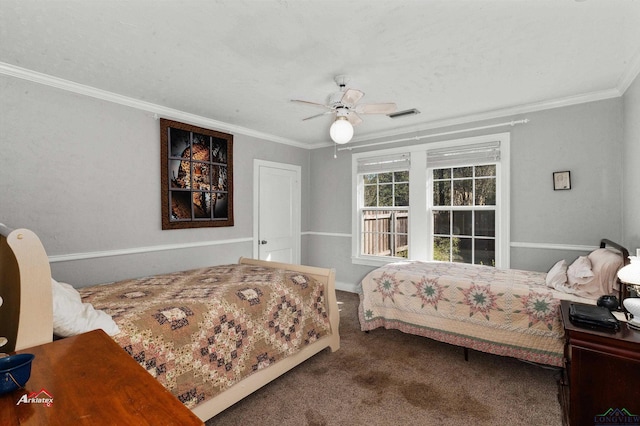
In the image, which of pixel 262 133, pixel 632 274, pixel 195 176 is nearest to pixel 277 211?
pixel 262 133

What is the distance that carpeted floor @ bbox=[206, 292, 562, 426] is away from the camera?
2080 millimetres

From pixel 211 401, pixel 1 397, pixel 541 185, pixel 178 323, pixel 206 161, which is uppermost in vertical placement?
pixel 206 161

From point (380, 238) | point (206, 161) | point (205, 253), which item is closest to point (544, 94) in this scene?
point (380, 238)

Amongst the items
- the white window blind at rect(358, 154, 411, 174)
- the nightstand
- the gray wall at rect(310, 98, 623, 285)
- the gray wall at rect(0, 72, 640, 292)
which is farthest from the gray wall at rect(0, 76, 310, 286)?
the gray wall at rect(310, 98, 623, 285)

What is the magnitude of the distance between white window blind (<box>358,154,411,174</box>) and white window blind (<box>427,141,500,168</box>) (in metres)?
0.34

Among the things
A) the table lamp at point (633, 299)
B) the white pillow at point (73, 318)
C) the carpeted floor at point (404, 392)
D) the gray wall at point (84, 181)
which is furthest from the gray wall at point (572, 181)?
the white pillow at point (73, 318)

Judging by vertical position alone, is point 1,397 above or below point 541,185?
below

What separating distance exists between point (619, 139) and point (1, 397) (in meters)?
4.65

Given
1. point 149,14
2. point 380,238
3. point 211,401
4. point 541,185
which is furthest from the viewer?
point 380,238

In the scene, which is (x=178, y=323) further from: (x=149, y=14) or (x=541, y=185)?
(x=541, y=185)

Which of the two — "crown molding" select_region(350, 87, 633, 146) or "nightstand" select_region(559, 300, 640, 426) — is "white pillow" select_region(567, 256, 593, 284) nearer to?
"nightstand" select_region(559, 300, 640, 426)

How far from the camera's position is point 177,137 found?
3658mm

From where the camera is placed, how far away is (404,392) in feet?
7.77

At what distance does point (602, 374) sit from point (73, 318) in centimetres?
280
